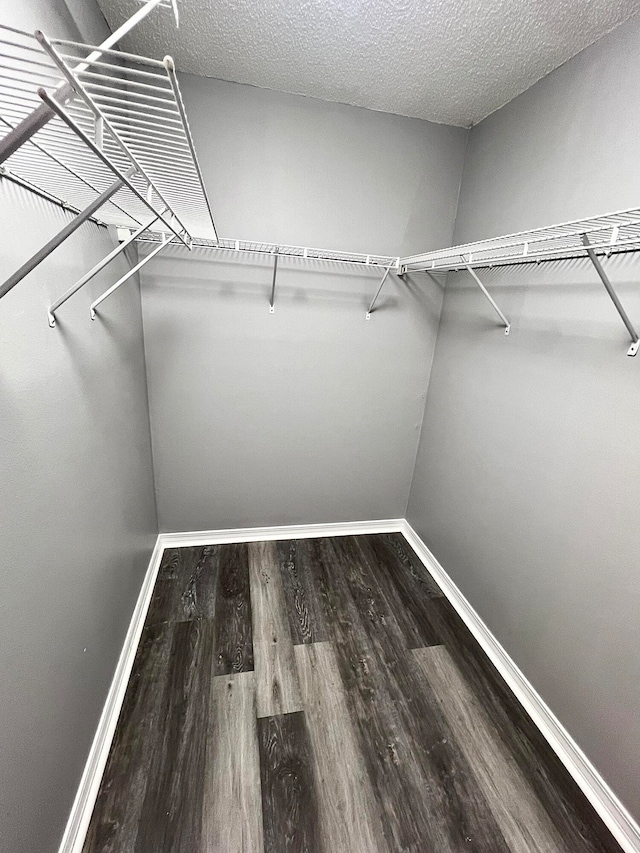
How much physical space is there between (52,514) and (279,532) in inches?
62.9

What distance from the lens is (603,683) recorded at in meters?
1.26

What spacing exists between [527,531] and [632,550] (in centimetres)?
41

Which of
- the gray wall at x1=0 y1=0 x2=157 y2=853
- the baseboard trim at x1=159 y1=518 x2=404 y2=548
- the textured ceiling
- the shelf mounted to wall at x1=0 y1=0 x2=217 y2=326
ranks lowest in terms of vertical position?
the baseboard trim at x1=159 y1=518 x2=404 y2=548

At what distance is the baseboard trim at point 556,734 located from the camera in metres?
1.19

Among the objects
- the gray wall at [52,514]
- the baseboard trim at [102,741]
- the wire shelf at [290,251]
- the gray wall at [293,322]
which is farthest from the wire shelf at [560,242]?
the baseboard trim at [102,741]

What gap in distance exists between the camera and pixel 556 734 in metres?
1.42

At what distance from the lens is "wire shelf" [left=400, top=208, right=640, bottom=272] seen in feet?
3.11

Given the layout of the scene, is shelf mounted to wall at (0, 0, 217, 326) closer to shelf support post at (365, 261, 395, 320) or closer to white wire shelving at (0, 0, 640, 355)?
white wire shelving at (0, 0, 640, 355)

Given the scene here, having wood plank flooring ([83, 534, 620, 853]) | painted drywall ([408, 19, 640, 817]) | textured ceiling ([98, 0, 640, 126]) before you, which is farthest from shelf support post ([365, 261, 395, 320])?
wood plank flooring ([83, 534, 620, 853])

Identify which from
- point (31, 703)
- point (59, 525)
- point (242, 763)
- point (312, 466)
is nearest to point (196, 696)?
point (242, 763)

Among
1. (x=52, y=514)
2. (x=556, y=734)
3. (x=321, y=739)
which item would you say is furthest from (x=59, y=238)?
(x=556, y=734)

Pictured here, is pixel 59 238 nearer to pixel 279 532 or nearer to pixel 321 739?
pixel 321 739

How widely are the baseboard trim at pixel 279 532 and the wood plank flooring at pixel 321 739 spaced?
277mm

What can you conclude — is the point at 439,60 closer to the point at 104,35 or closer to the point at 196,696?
the point at 104,35
